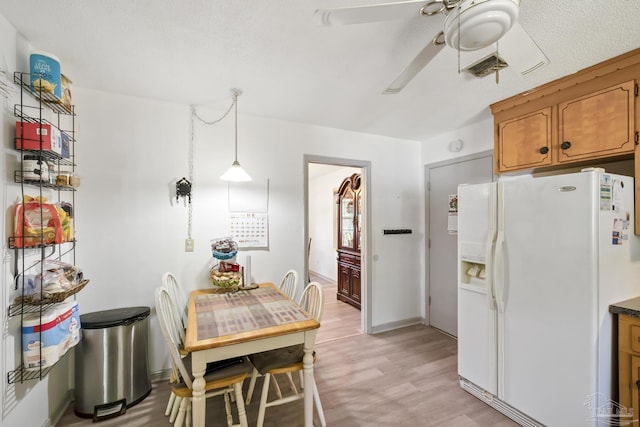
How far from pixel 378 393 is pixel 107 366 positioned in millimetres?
2055

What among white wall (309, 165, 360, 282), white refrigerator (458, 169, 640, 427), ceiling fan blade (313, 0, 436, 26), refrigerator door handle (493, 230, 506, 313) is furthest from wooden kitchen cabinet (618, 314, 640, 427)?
white wall (309, 165, 360, 282)

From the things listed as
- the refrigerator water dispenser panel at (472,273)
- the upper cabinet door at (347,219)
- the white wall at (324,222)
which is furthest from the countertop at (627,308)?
the white wall at (324,222)

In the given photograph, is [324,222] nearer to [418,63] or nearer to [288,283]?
[288,283]

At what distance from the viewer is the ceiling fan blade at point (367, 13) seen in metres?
0.98

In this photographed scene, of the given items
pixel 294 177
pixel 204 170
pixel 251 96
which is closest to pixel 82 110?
pixel 204 170

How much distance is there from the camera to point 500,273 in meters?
1.99

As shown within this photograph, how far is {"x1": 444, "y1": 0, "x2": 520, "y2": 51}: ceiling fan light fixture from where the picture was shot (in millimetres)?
902

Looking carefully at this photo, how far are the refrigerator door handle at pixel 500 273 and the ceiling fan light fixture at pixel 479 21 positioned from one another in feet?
4.78

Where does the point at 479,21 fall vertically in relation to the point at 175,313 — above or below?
above

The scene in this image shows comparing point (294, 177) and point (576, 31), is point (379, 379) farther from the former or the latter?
point (576, 31)

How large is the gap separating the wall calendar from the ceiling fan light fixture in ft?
7.32

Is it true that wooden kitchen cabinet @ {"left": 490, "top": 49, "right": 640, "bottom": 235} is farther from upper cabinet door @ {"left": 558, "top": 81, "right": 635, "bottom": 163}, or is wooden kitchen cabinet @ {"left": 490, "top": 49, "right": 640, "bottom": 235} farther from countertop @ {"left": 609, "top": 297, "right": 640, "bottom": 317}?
countertop @ {"left": 609, "top": 297, "right": 640, "bottom": 317}

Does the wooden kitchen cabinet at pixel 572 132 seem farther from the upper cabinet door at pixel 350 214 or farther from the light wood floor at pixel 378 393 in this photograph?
the upper cabinet door at pixel 350 214

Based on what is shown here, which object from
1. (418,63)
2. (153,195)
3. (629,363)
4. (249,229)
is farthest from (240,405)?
(629,363)
